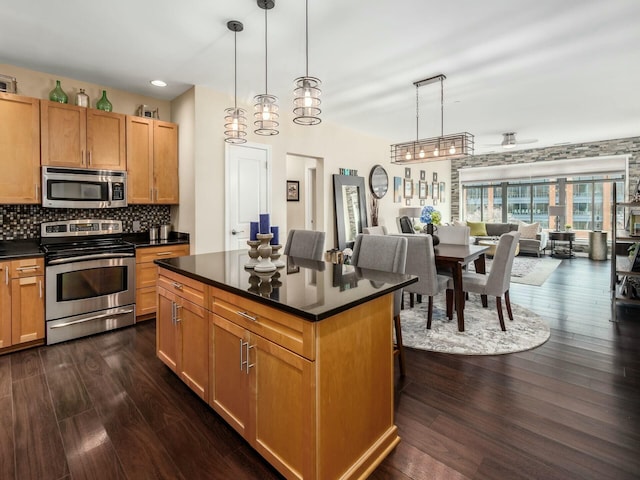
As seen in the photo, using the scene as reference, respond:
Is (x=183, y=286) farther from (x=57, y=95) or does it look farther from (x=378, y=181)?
(x=378, y=181)

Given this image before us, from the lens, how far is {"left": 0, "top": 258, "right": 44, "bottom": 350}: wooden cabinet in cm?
294

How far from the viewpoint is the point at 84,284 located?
334cm

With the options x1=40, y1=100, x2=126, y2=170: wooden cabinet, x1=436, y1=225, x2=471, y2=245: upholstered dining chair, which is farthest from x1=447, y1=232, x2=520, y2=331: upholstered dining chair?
x1=40, y1=100, x2=126, y2=170: wooden cabinet

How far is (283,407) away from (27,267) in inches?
117

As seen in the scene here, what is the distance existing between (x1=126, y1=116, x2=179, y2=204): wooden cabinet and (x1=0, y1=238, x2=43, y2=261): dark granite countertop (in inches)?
39.4

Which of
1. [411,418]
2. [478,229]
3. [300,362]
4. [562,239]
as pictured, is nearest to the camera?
[300,362]

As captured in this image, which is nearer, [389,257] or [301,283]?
[301,283]

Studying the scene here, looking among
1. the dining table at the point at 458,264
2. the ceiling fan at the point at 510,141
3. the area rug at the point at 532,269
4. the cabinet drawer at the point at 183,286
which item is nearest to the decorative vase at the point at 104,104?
the cabinet drawer at the point at 183,286

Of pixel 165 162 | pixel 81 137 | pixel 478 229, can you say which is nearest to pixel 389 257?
pixel 165 162

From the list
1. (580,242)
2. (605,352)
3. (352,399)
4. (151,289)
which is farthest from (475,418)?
(580,242)

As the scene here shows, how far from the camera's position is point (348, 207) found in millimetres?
6090

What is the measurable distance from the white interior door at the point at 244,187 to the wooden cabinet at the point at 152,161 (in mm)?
693

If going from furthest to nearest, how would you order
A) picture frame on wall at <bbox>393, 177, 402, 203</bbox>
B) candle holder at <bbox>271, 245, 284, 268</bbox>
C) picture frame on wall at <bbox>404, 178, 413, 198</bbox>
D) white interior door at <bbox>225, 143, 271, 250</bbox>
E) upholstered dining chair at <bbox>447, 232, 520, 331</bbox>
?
picture frame on wall at <bbox>404, 178, 413, 198</bbox> → picture frame on wall at <bbox>393, 177, 402, 203</bbox> → white interior door at <bbox>225, 143, 271, 250</bbox> → upholstered dining chair at <bbox>447, 232, 520, 331</bbox> → candle holder at <bbox>271, 245, 284, 268</bbox>

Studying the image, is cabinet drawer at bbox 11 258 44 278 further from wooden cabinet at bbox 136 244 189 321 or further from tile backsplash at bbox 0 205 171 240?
wooden cabinet at bbox 136 244 189 321
